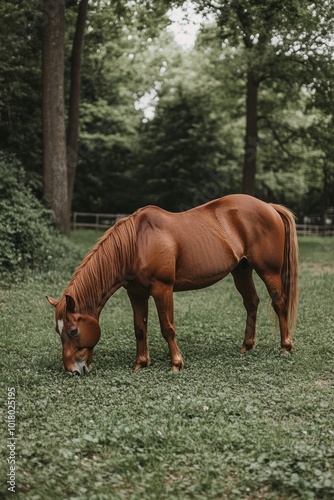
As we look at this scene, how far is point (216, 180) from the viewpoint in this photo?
3622 cm

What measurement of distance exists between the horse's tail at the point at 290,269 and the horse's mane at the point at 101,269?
215cm

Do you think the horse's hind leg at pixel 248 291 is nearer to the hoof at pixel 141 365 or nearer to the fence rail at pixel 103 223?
the hoof at pixel 141 365

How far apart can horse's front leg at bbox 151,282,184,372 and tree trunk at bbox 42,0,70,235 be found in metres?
9.56

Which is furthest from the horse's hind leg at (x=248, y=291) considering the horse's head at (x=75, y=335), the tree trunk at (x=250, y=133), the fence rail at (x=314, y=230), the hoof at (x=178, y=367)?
the fence rail at (x=314, y=230)

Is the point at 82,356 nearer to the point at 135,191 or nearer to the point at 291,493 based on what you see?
the point at 291,493

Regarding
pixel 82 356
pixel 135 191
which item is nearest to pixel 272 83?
pixel 135 191

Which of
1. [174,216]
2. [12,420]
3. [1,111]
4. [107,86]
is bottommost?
[12,420]

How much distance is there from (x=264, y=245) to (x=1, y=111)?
1373 cm

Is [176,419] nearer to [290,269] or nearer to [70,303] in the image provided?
[70,303]

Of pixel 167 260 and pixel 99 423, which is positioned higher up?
pixel 167 260

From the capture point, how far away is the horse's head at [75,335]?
6.70 metres

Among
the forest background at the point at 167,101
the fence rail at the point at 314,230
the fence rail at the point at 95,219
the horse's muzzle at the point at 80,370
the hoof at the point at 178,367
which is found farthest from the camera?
the fence rail at the point at 314,230

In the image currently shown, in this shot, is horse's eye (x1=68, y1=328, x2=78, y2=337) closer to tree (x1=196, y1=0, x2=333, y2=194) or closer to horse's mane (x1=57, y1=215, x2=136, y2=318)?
horse's mane (x1=57, y1=215, x2=136, y2=318)

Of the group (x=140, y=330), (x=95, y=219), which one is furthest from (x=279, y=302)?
(x=95, y=219)
